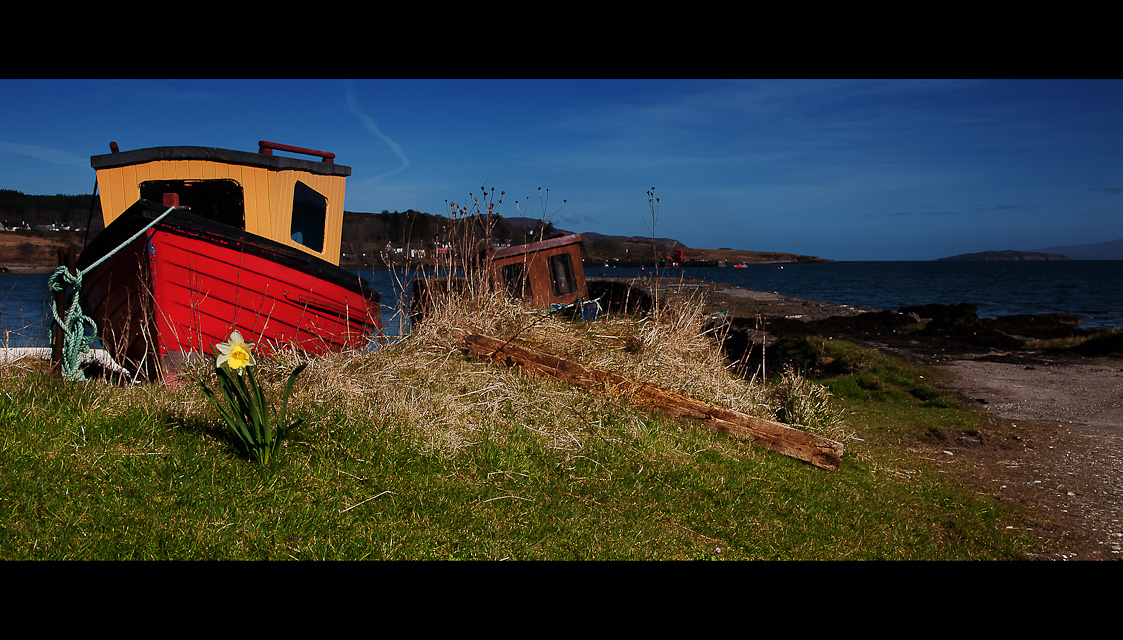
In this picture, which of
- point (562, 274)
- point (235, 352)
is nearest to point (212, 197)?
point (562, 274)

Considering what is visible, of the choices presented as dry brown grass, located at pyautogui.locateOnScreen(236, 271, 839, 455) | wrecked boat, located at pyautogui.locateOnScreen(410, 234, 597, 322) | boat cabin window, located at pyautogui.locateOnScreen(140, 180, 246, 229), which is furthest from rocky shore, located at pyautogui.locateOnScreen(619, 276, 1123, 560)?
boat cabin window, located at pyautogui.locateOnScreen(140, 180, 246, 229)

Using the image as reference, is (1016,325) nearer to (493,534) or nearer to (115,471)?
(493,534)

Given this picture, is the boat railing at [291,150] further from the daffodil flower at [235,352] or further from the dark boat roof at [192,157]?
the daffodil flower at [235,352]

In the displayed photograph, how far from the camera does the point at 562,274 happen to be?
41.5ft

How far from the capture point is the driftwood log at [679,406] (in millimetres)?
5328

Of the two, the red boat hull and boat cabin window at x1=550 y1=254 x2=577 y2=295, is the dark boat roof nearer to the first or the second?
the red boat hull

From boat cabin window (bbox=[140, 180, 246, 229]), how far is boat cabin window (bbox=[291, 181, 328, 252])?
0.71m

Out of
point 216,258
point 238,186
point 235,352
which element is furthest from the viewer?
point 238,186

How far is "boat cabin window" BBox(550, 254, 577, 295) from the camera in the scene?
12.6 m

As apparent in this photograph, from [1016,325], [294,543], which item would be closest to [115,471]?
[294,543]

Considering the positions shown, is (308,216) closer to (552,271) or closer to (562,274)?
(552,271)

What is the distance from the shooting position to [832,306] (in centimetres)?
2320

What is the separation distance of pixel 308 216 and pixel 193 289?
240cm
